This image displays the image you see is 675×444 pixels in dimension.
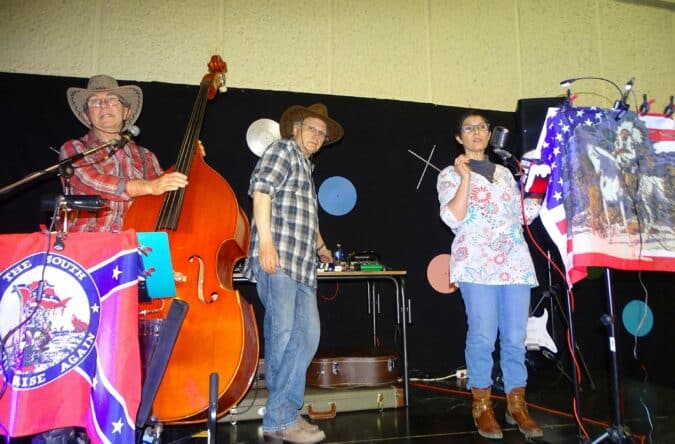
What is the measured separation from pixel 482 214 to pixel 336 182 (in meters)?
1.59

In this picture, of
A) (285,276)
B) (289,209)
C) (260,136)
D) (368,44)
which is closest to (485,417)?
(285,276)

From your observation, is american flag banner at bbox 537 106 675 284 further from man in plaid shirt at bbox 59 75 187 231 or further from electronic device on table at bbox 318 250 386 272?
man in plaid shirt at bbox 59 75 187 231

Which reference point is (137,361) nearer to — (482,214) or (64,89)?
(482,214)

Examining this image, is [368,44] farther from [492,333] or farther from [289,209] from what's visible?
[492,333]

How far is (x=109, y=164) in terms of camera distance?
7.54 ft

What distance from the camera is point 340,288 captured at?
3.51 metres

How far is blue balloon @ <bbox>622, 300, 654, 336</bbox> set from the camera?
A: 374 centimetres

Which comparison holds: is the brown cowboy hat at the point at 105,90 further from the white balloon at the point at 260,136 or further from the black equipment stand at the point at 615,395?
the black equipment stand at the point at 615,395

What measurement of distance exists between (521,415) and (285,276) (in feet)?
4.13

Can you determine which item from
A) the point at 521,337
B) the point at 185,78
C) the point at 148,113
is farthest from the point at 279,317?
the point at 185,78

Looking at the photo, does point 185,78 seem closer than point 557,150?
No

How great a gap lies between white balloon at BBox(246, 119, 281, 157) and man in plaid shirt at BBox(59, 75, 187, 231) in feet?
3.15

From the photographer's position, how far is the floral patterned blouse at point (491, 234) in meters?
2.13

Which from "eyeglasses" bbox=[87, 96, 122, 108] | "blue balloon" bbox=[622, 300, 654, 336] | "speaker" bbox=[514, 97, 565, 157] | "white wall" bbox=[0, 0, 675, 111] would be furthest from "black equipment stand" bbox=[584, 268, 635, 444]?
"white wall" bbox=[0, 0, 675, 111]
